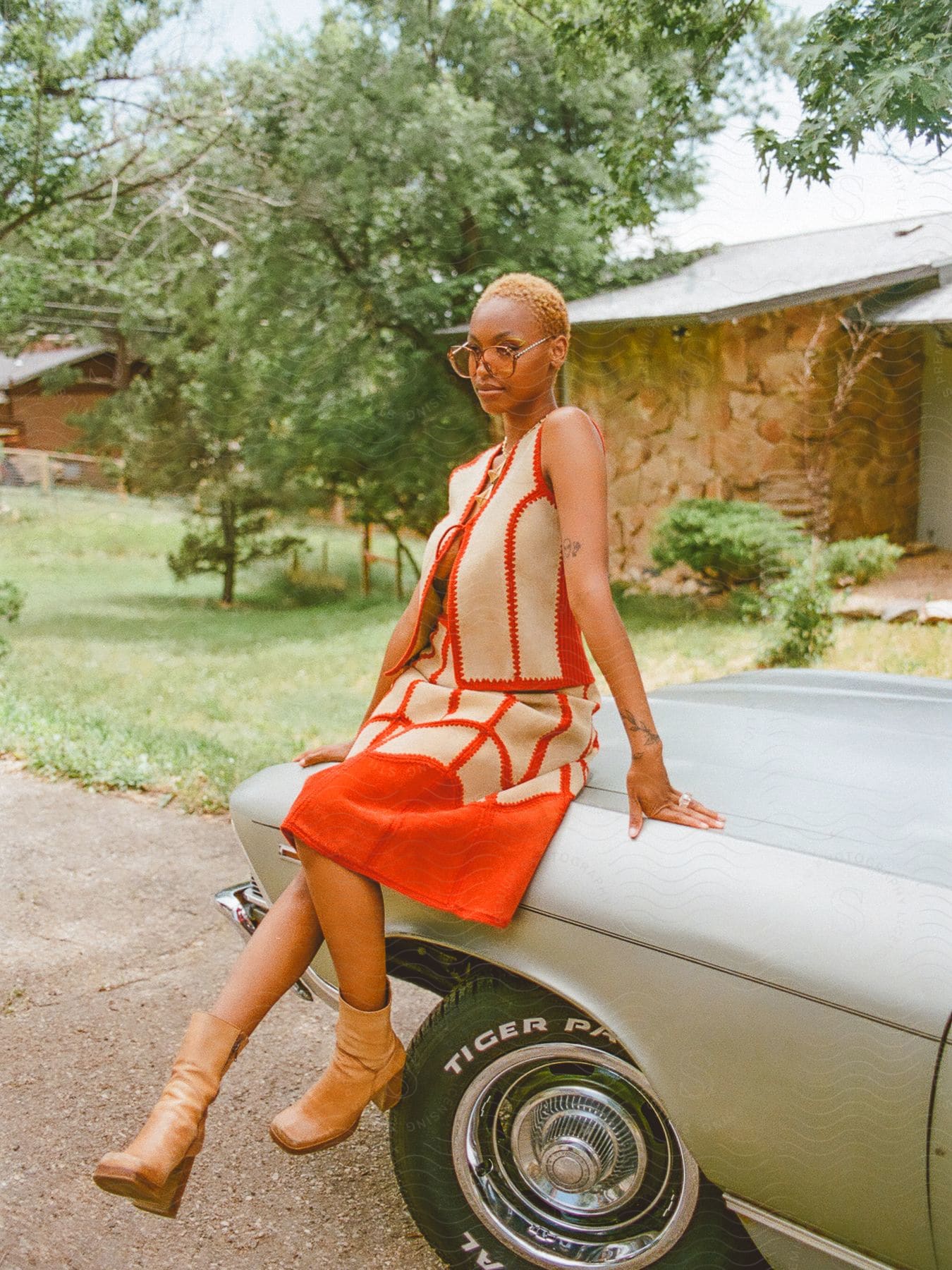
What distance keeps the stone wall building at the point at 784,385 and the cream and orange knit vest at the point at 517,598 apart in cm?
471

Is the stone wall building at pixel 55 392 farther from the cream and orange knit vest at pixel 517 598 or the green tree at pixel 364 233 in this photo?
the cream and orange knit vest at pixel 517 598

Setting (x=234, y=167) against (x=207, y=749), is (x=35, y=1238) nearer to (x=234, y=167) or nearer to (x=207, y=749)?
(x=207, y=749)

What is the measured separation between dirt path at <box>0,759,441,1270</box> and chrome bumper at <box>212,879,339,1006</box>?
44 cm

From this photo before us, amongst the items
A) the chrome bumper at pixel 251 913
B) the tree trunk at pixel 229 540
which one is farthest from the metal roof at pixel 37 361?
the chrome bumper at pixel 251 913

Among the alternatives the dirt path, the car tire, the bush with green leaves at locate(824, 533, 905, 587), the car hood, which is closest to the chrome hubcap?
the car tire

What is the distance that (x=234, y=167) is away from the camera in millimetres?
10336

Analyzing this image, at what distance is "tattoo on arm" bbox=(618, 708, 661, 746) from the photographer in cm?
179

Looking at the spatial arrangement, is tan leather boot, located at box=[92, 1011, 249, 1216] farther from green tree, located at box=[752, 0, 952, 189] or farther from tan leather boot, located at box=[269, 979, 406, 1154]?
green tree, located at box=[752, 0, 952, 189]

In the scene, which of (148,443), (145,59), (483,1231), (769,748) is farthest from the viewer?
(148,443)

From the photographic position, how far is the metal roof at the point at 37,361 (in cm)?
1206

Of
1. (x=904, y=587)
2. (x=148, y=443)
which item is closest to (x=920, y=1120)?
(x=904, y=587)

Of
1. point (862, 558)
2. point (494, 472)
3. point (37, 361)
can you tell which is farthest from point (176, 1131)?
point (37, 361)

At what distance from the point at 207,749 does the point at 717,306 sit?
502cm

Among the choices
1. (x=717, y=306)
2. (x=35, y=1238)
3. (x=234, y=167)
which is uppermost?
(x=234, y=167)
